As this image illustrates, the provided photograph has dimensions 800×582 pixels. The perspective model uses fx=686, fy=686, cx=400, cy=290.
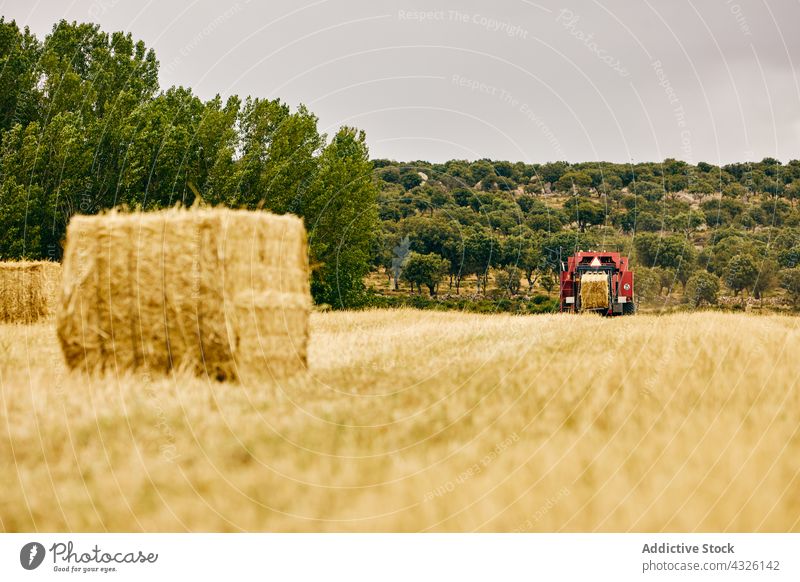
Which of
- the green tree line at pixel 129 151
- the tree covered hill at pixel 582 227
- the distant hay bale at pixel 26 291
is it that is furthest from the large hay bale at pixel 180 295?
the tree covered hill at pixel 582 227

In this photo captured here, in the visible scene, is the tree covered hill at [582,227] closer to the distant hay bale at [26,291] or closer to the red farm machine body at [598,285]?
the red farm machine body at [598,285]

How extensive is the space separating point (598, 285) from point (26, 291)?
665 inches

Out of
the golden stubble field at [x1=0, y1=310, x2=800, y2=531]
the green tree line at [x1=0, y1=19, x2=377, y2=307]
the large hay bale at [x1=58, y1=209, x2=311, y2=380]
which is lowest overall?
the golden stubble field at [x1=0, y1=310, x2=800, y2=531]

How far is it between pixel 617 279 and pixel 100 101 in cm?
2377

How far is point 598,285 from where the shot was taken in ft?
75.0

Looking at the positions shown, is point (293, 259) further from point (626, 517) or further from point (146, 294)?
point (626, 517)

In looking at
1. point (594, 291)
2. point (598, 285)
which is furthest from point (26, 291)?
point (598, 285)

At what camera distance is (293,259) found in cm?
875

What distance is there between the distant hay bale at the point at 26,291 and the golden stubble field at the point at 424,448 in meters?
10.3

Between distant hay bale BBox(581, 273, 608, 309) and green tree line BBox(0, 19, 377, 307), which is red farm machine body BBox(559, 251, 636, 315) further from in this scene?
green tree line BBox(0, 19, 377, 307)

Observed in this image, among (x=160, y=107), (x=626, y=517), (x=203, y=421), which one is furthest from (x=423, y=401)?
(x=160, y=107)

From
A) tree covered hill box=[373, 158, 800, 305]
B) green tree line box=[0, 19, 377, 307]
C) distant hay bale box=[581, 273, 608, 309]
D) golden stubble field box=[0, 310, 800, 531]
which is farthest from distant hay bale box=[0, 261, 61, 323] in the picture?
tree covered hill box=[373, 158, 800, 305]

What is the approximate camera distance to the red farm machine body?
2284cm

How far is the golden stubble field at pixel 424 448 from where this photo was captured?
375 cm
